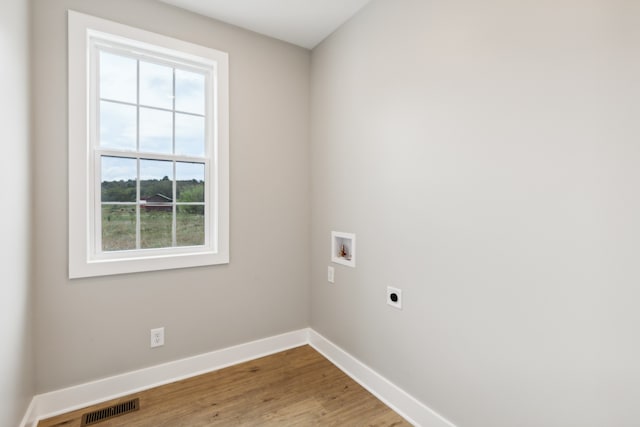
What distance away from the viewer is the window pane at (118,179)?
6.55 feet

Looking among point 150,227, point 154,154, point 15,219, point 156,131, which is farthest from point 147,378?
point 156,131

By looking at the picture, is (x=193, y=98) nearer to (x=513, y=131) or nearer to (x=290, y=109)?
(x=290, y=109)

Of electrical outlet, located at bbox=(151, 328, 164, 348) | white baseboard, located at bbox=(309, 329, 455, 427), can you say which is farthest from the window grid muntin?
white baseboard, located at bbox=(309, 329, 455, 427)

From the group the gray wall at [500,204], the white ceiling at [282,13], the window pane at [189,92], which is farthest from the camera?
the window pane at [189,92]

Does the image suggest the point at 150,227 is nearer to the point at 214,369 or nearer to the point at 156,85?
the point at 156,85

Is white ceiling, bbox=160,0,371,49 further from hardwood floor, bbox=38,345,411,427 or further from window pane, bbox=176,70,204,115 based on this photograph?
hardwood floor, bbox=38,345,411,427

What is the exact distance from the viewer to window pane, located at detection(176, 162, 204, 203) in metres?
2.25

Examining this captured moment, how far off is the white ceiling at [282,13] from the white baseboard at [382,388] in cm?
248

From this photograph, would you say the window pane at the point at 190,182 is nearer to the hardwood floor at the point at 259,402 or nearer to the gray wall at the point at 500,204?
the gray wall at the point at 500,204

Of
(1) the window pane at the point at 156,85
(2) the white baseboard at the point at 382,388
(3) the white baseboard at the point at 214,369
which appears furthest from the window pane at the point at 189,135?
(2) the white baseboard at the point at 382,388

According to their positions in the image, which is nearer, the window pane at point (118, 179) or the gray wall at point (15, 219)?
the gray wall at point (15, 219)

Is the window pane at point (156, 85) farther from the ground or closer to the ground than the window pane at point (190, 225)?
farther from the ground

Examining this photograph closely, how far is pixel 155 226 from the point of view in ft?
7.11

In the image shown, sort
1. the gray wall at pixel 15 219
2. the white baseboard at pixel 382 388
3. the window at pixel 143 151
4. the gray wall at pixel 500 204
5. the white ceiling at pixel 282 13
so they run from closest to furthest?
the gray wall at pixel 500 204
the gray wall at pixel 15 219
the white baseboard at pixel 382 388
the window at pixel 143 151
the white ceiling at pixel 282 13
